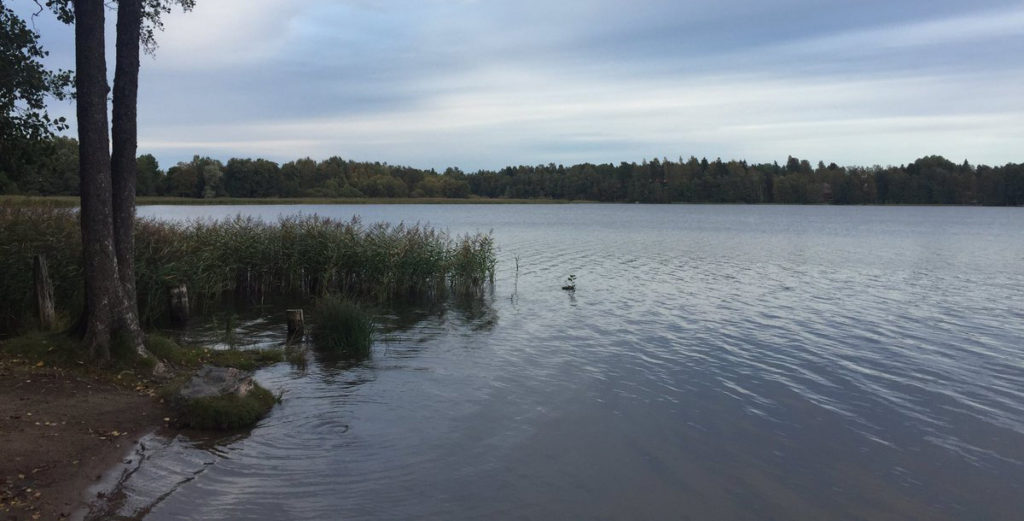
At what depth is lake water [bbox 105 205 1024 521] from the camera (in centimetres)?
709

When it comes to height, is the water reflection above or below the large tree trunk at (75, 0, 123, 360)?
below

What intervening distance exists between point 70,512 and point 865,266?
3139 cm

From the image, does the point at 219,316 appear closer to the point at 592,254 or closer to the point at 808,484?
the point at 808,484

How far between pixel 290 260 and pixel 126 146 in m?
10.4

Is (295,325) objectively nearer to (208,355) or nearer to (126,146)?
(208,355)

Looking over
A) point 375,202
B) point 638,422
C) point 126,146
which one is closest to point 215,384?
point 126,146

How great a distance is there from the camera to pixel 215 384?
923 cm

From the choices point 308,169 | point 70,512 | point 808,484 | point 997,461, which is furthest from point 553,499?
point 308,169

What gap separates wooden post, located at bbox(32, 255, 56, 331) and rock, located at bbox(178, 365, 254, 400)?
472 centimetres

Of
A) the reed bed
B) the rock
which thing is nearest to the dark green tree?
the reed bed

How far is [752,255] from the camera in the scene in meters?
35.8

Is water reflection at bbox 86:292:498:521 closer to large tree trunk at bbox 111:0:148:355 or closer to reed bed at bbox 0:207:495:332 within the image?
reed bed at bbox 0:207:495:332

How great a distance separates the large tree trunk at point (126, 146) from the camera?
33.4ft

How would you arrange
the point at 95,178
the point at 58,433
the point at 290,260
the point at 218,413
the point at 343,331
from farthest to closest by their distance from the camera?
1. the point at 290,260
2. the point at 343,331
3. the point at 95,178
4. the point at 218,413
5. the point at 58,433
